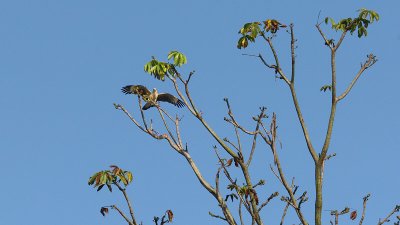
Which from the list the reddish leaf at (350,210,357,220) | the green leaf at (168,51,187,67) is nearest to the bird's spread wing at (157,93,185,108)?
the green leaf at (168,51,187,67)

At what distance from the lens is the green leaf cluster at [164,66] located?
1353 centimetres

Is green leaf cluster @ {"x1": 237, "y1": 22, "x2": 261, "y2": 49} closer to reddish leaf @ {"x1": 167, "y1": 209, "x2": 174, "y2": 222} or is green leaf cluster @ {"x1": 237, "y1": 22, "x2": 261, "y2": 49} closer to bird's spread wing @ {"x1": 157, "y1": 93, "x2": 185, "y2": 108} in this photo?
reddish leaf @ {"x1": 167, "y1": 209, "x2": 174, "y2": 222}

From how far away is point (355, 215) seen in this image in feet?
43.1

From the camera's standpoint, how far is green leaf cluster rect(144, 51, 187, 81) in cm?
1353

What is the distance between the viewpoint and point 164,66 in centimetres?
1354

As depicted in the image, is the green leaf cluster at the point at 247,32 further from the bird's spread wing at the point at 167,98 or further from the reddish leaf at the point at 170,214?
the bird's spread wing at the point at 167,98

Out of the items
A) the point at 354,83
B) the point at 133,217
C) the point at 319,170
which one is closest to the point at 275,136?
the point at 319,170

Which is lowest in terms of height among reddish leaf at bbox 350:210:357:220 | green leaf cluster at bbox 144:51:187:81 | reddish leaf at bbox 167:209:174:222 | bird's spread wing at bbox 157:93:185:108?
reddish leaf at bbox 167:209:174:222

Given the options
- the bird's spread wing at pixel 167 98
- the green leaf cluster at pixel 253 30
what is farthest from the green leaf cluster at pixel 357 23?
the bird's spread wing at pixel 167 98

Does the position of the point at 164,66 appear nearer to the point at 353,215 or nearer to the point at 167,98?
the point at 353,215

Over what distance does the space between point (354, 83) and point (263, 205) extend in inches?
104

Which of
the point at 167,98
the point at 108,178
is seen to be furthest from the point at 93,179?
the point at 167,98

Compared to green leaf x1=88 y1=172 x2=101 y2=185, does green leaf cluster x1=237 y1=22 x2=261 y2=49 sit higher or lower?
higher

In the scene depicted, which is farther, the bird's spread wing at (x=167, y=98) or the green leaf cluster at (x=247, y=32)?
the bird's spread wing at (x=167, y=98)
